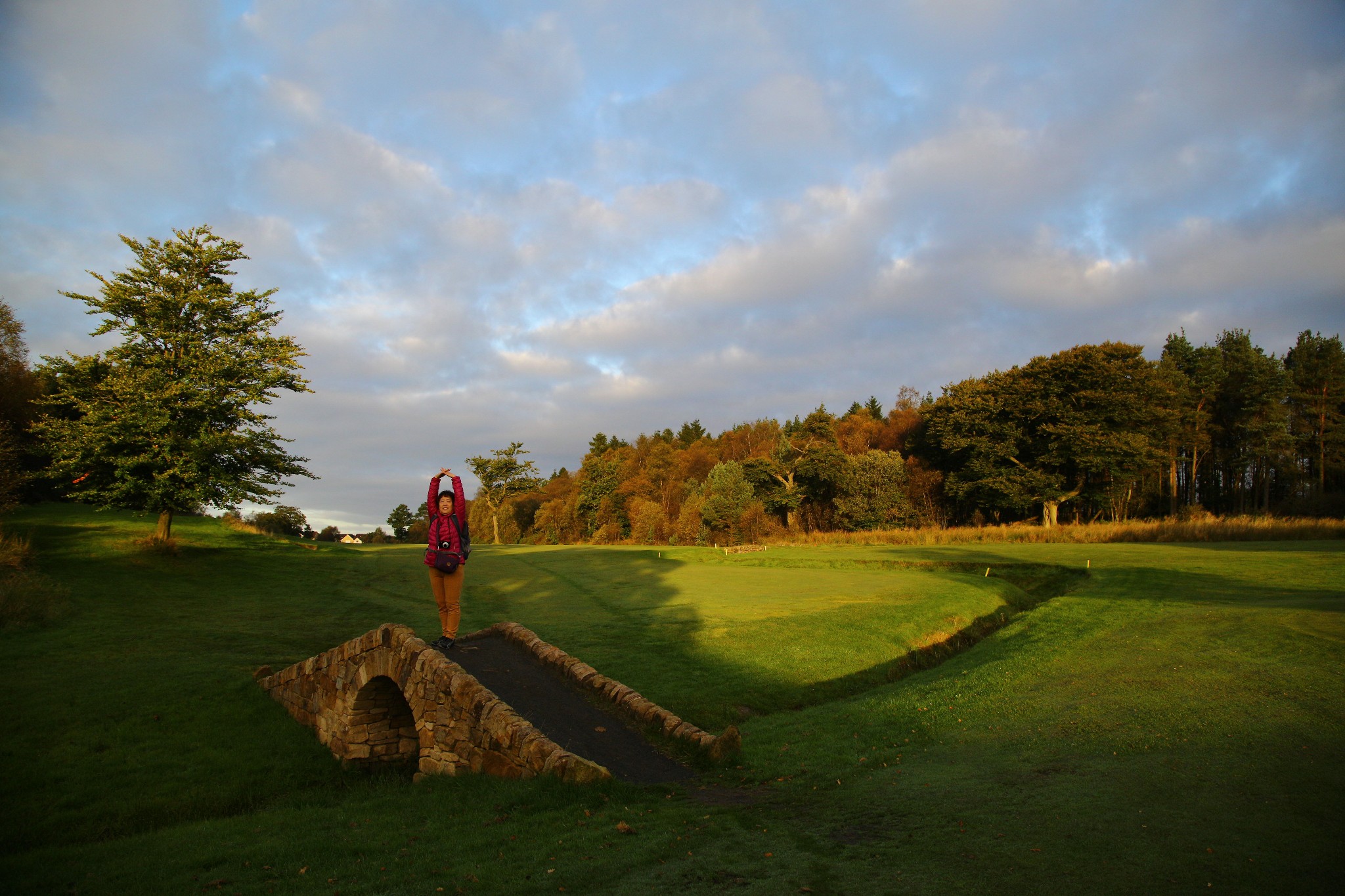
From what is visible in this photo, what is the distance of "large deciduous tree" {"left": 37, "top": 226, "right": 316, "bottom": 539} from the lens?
2353cm

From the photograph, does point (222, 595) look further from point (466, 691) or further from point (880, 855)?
point (880, 855)

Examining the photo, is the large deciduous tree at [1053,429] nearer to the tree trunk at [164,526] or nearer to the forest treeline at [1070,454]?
the forest treeline at [1070,454]

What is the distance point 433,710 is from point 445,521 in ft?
9.41

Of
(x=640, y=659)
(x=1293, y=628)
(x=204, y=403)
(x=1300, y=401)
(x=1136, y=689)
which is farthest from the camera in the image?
(x=1300, y=401)

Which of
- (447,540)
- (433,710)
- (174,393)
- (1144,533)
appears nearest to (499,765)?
(433,710)

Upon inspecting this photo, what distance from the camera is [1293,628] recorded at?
37.8ft

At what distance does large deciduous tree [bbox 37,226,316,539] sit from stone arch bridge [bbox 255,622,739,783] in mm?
13724

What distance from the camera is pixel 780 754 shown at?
9.69m

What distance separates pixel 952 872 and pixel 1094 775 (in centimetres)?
255

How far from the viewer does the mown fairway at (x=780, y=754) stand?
553 centimetres

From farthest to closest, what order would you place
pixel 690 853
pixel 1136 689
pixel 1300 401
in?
1. pixel 1300 401
2. pixel 1136 689
3. pixel 690 853

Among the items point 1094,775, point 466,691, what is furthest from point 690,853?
point 466,691

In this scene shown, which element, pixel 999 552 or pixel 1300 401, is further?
pixel 1300 401

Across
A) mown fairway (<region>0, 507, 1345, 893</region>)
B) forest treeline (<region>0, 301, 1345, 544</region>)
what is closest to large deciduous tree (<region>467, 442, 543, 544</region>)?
forest treeline (<region>0, 301, 1345, 544</region>)
